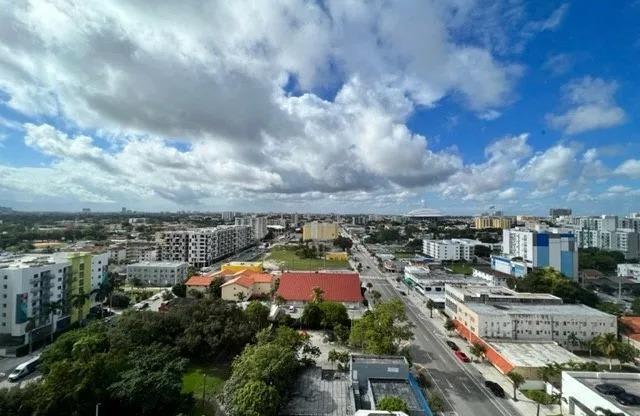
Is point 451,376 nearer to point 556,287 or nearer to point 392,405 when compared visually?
point 392,405

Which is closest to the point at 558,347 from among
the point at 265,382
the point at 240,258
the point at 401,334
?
the point at 401,334

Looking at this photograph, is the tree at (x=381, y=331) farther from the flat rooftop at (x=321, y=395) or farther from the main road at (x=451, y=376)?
the main road at (x=451, y=376)

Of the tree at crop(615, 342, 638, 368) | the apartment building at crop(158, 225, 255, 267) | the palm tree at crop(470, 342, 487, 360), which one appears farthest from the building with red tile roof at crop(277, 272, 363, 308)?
the apartment building at crop(158, 225, 255, 267)

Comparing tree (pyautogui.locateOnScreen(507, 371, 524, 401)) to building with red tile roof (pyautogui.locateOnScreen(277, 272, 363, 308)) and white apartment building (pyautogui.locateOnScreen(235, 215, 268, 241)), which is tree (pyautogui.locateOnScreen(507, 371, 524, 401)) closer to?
building with red tile roof (pyautogui.locateOnScreen(277, 272, 363, 308))

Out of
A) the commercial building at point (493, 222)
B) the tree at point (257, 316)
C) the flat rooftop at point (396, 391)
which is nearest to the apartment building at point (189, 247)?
the tree at point (257, 316)

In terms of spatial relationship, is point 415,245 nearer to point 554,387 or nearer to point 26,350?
point 554,387
